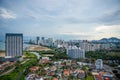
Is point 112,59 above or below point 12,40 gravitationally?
below

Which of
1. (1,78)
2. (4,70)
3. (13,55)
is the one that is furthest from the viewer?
(13,55)

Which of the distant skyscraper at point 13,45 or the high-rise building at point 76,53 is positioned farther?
the high-rise building at point 76,53

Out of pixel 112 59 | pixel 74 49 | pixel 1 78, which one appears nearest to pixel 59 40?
pixel 74 49

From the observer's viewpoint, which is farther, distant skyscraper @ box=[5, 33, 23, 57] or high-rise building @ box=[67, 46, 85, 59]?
high-rise building @ box=[67, 46, 85, 59]

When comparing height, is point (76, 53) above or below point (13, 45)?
below

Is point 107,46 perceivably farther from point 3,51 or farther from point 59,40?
point 3,51

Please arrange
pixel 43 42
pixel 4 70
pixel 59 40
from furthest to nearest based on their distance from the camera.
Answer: pixel 43 42 → pixel 59 40 → pixel 4 70

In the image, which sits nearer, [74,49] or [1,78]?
[1,78]

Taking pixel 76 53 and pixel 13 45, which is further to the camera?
pixel 76 53
